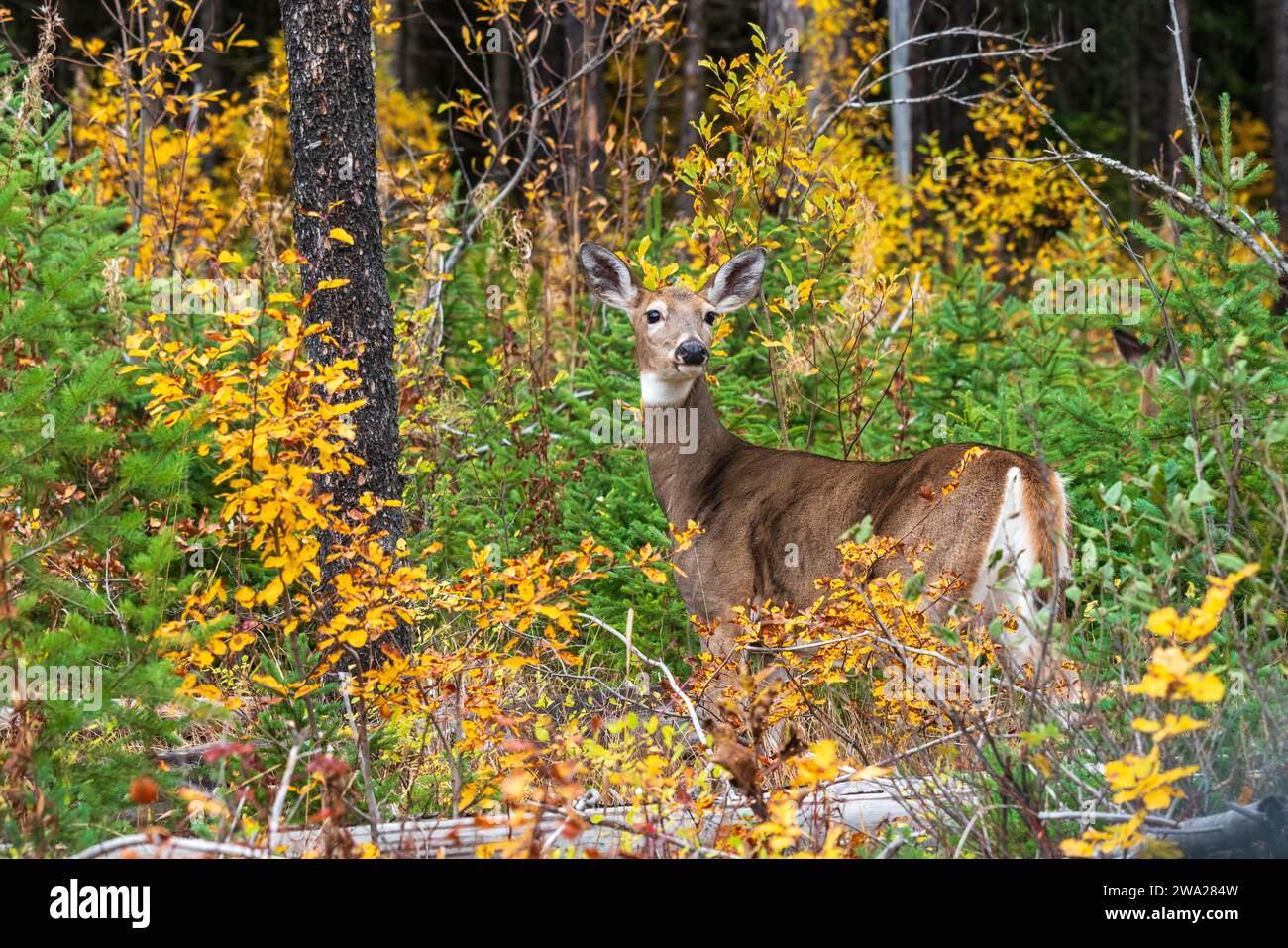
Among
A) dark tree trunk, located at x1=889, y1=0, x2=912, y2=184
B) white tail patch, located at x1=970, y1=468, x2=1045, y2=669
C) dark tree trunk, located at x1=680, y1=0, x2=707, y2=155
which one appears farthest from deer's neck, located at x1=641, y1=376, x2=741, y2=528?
dark tree trunk, located at x1=680, y1=0, x2=707, y2=155

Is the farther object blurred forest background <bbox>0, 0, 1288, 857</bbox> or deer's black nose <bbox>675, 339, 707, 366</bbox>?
deer's black nose <bbox>675, 339, 707, 366</bbox>

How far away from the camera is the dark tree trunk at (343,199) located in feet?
18.8

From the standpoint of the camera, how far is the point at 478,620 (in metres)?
4.80

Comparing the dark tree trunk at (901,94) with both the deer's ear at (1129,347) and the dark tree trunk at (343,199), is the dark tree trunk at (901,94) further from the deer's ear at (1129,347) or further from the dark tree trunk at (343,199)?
the dark tree trunk at (343,199)

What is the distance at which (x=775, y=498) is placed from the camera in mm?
6352

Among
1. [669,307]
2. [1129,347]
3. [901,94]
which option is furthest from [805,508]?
[901,94]

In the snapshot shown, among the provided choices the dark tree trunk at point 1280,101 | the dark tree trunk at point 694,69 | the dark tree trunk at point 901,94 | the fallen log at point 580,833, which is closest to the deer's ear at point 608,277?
the fallen log at point 580,833

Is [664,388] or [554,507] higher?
[664,388]

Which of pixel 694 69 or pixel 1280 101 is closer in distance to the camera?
pixel 1280 101

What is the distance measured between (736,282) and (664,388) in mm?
608

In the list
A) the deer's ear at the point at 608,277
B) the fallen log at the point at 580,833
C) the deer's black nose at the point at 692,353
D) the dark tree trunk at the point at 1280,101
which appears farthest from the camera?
the dark tree trunk at the point at 1280,101

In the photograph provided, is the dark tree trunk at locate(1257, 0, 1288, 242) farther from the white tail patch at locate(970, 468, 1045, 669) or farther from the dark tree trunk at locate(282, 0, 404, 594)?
the dark tree trunk at locate(282, 0, 404, 594)

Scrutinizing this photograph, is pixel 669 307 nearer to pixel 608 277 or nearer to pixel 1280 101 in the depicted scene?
pixel 608 277

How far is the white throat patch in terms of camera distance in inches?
267
